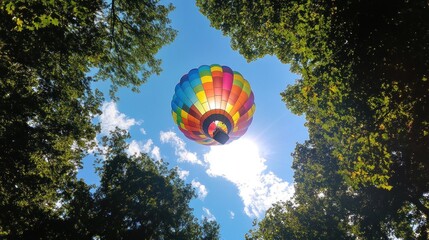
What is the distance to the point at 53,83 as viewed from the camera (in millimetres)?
15617

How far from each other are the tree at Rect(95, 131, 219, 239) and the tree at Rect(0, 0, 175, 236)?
4.66m

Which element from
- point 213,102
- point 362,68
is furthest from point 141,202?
point 362,68

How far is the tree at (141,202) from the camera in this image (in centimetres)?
2219

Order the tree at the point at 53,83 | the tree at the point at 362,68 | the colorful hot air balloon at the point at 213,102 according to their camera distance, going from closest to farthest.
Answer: the tree at the point at 362,68 < the tree at the point at 53,83 < the colorful hot air balloon at the point at 213,102

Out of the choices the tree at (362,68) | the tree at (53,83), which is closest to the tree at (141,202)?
the tree at (53,83)

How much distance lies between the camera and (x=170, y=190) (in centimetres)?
2627

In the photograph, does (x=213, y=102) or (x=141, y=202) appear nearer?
(x=213, y=102)

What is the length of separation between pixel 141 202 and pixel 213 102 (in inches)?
459

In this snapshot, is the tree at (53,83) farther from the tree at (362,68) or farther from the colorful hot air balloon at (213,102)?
the tree at (362,68)

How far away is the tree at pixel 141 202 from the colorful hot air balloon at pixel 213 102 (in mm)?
8167

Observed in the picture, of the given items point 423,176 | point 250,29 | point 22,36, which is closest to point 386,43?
point 250,29

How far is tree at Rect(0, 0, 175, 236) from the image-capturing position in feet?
44.1

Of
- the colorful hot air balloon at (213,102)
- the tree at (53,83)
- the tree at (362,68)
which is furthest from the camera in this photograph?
the colorful hot air balloon at (213,102)

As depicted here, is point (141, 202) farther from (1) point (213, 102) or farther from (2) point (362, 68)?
(2) point (362, 68)
